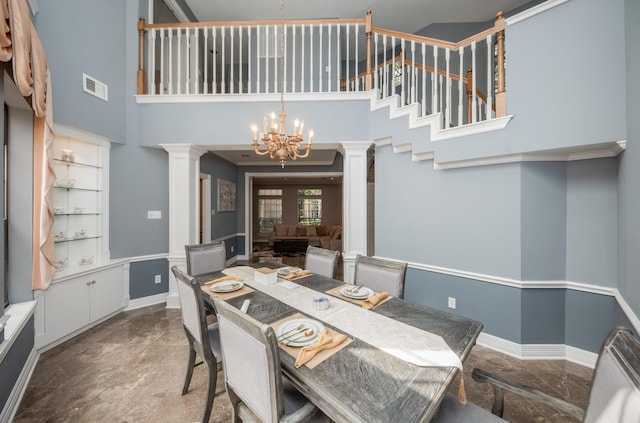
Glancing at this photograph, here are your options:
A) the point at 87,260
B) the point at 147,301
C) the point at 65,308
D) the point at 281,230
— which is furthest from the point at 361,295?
the point at 281,230

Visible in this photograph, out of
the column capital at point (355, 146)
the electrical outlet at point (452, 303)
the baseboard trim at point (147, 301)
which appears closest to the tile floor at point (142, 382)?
the electrical outlet at point (452, 303)

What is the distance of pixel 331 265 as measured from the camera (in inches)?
99.5

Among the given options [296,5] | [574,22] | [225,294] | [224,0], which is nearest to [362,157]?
[574,22]

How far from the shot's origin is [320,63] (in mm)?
3227

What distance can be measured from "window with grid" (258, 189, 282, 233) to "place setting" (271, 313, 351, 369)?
10.0 metres

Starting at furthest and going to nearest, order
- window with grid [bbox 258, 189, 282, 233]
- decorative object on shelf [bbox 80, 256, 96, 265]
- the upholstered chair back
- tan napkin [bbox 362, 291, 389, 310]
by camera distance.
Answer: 1. window with grid [bbox 258, 189, 282, 233]
2. decorative object on shelf [bbox 80, 256, 96, 265]
3. tan napkin [bbox 362, 291, 389, 310]
4. the upholstered chair back

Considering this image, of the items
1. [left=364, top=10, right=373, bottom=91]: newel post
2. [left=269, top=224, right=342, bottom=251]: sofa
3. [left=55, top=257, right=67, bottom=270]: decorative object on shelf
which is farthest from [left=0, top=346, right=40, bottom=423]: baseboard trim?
[left=269, top=224, right=342, bottom=251]: sofa

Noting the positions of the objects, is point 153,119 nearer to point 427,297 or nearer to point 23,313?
point 23,313

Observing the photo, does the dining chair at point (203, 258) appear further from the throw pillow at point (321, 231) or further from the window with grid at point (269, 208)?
the window with grid at point (269, 208)

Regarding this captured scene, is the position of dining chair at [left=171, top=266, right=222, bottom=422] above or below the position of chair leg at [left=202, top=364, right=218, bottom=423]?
above

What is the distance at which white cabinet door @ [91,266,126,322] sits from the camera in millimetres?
2863

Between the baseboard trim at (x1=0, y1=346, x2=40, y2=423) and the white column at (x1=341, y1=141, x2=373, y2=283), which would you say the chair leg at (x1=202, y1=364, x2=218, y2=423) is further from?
the white column at (x1=341, y1=141, x2=373, y2=283)

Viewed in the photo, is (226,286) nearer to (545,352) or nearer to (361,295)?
(361,295)

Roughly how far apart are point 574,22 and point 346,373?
2.89 meters
